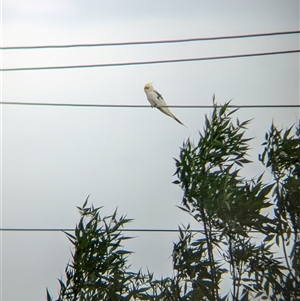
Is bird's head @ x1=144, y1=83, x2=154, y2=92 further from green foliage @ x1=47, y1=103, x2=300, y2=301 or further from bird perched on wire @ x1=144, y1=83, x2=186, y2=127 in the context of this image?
green foliage @ x1=47, y1=103, x2=300, y2=301

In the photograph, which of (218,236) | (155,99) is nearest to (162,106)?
(155,99)

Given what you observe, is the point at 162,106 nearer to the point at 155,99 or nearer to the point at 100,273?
the point at 155,99

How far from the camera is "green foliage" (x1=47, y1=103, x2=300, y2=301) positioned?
329cm

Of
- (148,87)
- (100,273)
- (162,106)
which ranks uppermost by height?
(148,87)

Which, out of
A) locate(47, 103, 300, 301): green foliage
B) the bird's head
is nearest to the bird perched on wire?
the bird's head

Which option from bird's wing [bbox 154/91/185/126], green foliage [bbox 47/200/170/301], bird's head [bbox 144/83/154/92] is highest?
bird's head [bbox 144/83/154/92]

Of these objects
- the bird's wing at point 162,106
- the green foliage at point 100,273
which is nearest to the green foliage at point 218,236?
the green foliage at point 100,273

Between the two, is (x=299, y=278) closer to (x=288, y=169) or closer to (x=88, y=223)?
(x=288, y=169)

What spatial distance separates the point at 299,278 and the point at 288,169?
59 cm

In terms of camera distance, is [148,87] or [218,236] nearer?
[218,236]

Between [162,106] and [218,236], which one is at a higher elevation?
[162,106]

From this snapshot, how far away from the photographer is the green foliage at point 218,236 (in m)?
3.29

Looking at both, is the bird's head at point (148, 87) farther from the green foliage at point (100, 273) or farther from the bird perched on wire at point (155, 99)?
the green foliage at point (100, 273)

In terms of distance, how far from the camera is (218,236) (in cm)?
340
